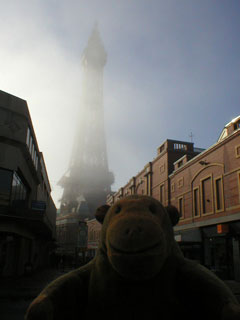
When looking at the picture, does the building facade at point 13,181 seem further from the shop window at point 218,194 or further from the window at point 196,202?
the shop window at point 218,194

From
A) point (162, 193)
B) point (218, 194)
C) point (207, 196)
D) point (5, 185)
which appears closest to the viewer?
point (5, 185)

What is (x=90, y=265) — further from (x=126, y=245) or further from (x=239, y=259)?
(x=239, y=259)

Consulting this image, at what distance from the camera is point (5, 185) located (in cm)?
1806

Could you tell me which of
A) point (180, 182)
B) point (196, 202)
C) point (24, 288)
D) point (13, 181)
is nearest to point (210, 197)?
point (196, 202)

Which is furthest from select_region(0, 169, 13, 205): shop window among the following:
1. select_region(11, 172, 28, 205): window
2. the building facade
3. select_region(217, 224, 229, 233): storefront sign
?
select_region(217, 224, 229, 233): storefront sign

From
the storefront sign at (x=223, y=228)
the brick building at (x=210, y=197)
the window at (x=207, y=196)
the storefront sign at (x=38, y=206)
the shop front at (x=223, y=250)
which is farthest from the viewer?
the window at (x=207, y=196)

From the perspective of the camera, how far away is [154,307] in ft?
8.37

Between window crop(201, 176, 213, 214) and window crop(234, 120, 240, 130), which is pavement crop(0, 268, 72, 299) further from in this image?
window crop(234, 120, 240, 130)

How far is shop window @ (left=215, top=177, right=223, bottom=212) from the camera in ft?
65.0

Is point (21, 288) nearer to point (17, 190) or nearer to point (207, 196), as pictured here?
point (17, 190)

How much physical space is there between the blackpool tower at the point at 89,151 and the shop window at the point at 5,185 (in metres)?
67.5

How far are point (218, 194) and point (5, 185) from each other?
13.7 m

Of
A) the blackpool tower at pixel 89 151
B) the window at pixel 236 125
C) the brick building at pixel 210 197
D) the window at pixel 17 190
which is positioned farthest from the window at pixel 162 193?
the blackpool tower at pixel 89 151

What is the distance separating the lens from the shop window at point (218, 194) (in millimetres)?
19812
